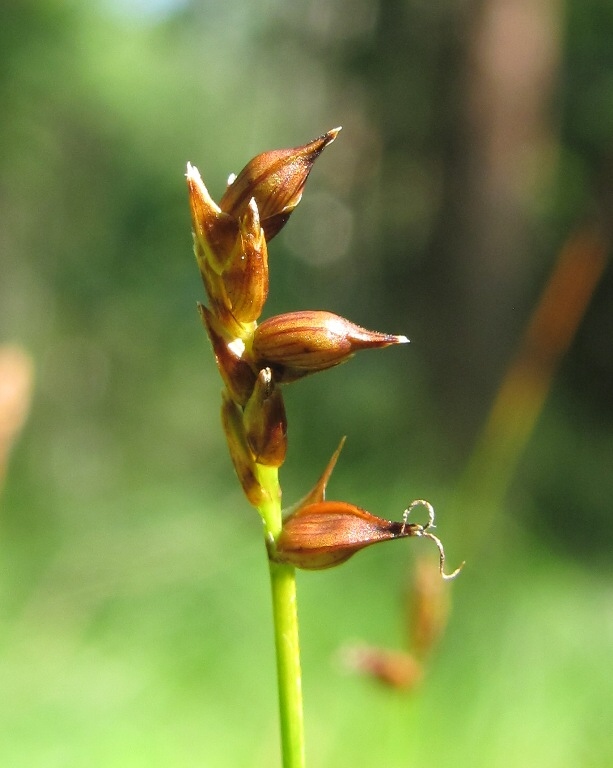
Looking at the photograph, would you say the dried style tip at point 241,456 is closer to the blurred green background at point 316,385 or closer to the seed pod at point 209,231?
the seed pod at point 209,231

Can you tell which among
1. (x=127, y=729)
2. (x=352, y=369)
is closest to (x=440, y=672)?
(x=127, y=729)

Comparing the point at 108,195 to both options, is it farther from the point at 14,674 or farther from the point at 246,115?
the point at 14,674

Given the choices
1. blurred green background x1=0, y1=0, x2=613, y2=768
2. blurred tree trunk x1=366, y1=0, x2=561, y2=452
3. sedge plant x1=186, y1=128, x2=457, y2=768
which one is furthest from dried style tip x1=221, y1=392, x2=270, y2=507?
blurred tree trunk x1=366, y1=0, x2=561, y2=452

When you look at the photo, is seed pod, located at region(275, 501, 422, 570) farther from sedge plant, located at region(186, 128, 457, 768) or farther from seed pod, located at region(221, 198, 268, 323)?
seed pod, located at region(221, 198, 268, 323)

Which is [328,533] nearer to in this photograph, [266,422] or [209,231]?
[266,422]

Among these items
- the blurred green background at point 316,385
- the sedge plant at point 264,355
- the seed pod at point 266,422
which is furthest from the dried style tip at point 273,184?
the blurred green background at point 316,385

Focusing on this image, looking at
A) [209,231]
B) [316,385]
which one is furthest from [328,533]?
[316,385]

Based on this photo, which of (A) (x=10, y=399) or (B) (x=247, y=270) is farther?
(A) (x=10, y=399)
